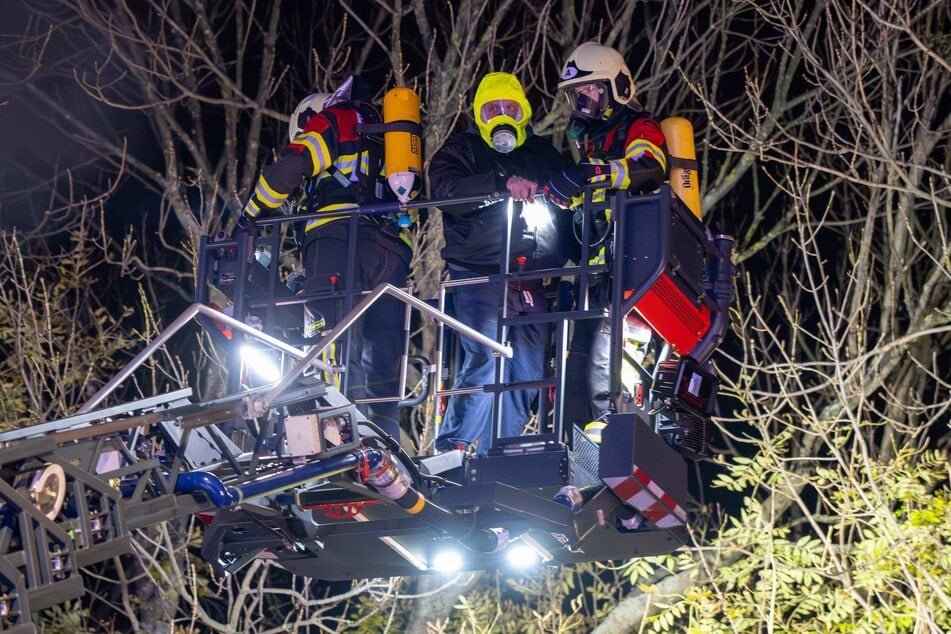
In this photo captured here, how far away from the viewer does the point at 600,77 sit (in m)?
8.64

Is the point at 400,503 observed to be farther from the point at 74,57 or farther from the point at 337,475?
the point at 74,57

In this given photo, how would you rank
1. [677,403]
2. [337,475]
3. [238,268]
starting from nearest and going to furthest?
1. [337,475]
2. [677,403]
3. [238,268]

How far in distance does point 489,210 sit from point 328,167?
1.02 meters

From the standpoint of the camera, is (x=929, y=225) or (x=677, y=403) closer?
(x=677, y=403)

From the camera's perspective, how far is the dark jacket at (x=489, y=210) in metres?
8.14

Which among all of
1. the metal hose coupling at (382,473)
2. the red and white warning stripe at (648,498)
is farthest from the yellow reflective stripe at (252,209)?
the red and white warning stripe at (648,498)

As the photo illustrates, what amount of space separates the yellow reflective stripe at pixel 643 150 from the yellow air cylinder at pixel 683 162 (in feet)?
0.83

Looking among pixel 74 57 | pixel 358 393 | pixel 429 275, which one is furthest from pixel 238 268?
pixel 74 57

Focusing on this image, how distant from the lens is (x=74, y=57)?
17.2m

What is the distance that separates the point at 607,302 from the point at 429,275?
640 centimetres

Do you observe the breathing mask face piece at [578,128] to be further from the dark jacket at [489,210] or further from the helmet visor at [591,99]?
the dark jacket at [489,210]

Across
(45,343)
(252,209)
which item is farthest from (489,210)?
(45,343)

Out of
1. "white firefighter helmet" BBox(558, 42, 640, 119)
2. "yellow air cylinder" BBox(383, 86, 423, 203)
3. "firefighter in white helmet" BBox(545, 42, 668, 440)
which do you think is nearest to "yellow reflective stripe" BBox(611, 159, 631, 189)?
"firefighter in white helmet" BBox(545, 42, 668, 440)

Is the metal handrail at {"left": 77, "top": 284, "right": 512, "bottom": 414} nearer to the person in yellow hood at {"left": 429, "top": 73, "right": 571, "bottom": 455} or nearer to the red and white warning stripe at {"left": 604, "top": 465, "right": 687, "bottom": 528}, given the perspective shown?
the person in yellow hood at {"left": 429, "top": 73, "right": 571, "bottom": 455}
